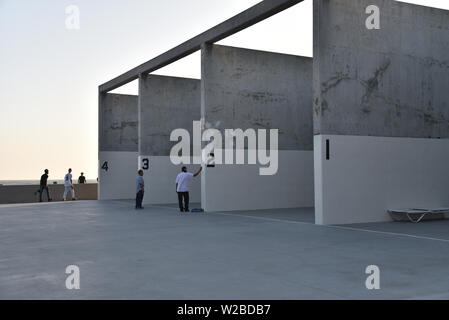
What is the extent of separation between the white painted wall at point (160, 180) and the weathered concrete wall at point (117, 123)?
4.28 metres

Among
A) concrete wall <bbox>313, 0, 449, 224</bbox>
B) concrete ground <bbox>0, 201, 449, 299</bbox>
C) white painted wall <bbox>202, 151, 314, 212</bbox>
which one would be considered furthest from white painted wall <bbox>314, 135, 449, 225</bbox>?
white painted wall <bbox>202, 151, 314, 212</bbox>

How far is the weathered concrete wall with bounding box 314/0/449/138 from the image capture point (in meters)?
11.3

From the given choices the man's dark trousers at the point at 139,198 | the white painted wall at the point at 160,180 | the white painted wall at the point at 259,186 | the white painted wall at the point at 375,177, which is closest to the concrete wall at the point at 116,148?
the white painted wall at the point at 160,180

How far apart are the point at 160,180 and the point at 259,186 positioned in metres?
5.36

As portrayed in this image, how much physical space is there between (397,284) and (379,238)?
381 cm

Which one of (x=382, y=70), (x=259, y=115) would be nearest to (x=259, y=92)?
(x=259, y=115)

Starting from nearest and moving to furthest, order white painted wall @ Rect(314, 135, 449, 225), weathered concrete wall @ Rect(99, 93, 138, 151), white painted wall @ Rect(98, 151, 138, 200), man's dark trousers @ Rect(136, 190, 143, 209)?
1. white painted wall @ Rect(314, 135, 449, 225)
2. man's dark trousers @ Rect(136, 190, 143, 209)
3. white painted wall @ Rect(98, 151, 138, 200)
4. weathered concrete wall @ Rect(99, 93, 138, 151)

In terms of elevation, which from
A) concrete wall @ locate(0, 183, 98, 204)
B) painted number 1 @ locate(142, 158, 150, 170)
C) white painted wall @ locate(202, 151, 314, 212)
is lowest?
concrete wall @ locate(0, 183, 98, 204)

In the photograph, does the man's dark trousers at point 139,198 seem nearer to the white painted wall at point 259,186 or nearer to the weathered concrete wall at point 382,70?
the white painted wall at point 259,186

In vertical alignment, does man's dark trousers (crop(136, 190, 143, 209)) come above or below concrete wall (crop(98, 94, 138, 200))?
below

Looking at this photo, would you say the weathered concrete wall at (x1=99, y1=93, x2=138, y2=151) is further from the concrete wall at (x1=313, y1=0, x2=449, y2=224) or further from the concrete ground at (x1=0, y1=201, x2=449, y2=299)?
the concrete wall at (x1=313, y1=0, x2=449, y2=224)

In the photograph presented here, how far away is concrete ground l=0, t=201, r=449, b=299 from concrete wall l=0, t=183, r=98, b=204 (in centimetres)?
1446

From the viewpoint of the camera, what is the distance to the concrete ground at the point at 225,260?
A: 4.86m
